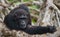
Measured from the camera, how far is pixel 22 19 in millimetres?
7289

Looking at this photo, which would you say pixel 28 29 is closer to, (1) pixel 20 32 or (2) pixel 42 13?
(1) pixel 20 32

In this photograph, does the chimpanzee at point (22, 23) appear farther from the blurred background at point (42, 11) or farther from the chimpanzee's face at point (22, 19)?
the blurred background at point (42, 11)

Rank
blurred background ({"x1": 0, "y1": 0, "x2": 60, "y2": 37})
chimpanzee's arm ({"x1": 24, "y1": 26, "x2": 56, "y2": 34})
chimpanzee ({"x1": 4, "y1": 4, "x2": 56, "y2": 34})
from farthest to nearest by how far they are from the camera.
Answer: blurred background ({"x1": 0, "y1": 0, "x2": 60, "y2": 37}) → chimpanzee ({"x1": 4, "y1": 4, "x2": 56, "y2": 34}) → chimpanzee's arm ({"x1": 24, "y1": 26, "x2": 56, "y2": 34})

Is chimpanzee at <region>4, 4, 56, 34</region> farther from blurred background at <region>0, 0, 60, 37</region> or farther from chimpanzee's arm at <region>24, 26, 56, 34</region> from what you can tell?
blurred background at <region>0, 0, 60, 37</region>

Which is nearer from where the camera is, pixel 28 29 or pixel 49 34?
pixel 49 34

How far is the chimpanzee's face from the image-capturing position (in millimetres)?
7195

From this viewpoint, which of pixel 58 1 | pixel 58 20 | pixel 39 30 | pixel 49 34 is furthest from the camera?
pixel 58 1

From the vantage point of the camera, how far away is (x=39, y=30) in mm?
7316

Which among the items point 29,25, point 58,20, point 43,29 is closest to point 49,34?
point 43,29

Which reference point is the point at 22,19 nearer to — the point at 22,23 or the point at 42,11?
the point at 22,23

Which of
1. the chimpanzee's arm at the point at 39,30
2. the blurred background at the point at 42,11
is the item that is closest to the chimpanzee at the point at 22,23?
the chimpanzee's arm at the point at 39,30

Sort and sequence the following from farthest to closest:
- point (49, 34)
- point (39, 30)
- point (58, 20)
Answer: point (58, 20) < point (39, 30) < point (49, 34)

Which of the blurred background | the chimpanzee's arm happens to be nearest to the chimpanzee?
the chimpanzee's arm

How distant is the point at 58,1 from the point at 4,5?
55.6 inches
